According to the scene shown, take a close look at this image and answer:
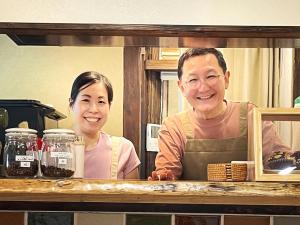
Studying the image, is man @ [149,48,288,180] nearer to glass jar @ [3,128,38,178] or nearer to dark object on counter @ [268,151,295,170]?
dark object on counter @ [268,151,295,170]

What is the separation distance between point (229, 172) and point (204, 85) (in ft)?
0.79

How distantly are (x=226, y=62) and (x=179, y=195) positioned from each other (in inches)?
15.0

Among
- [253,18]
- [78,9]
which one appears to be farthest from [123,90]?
[253,18]

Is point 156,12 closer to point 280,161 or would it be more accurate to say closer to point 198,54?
point 198,54

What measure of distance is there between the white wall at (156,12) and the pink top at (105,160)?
0.33 m

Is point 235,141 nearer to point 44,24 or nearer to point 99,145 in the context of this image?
point 99,145

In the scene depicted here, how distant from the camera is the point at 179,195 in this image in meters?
1.31

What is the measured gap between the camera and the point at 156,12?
4.75 feet

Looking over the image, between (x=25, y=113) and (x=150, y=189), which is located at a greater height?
(x=25, y=113)

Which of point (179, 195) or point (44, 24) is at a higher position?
point (44, 24)

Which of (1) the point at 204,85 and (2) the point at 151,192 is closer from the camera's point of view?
(2) the point at 151,192

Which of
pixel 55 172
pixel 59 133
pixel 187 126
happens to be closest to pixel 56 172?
pixel 55 172

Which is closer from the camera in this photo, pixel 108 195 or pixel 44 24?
pixel 108 195

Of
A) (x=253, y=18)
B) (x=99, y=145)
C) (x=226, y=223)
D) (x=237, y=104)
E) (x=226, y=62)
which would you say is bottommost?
(x=226, y=223)
